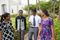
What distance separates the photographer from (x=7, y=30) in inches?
345

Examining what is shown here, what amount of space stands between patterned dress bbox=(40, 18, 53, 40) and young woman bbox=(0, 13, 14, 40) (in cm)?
90

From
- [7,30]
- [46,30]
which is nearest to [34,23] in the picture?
[7,30]

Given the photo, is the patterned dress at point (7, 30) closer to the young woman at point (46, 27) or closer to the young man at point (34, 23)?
the young woman at point (46, 27)

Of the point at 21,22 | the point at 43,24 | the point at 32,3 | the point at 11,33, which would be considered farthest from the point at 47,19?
the point at 32,3

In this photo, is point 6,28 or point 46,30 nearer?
point 46,30

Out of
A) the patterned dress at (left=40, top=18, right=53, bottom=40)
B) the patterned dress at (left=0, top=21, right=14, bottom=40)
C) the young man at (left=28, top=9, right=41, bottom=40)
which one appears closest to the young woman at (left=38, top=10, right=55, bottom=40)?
the patterned dress at (left=40, top=18, right=53, bottom=40)

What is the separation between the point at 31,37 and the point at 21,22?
93cm

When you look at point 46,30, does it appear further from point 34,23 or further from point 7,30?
point 34,23

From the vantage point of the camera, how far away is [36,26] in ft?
38.4

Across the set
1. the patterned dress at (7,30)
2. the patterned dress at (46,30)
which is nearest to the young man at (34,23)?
the patterned dress at (7,30)

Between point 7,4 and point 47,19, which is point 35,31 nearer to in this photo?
point 47,19

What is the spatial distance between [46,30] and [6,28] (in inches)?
44.7

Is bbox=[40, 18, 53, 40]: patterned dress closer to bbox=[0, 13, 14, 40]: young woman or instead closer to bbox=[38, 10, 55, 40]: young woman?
bbox=[38, 10, 55, 40]: young woman

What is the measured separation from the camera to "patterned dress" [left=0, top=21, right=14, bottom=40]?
8695mm
